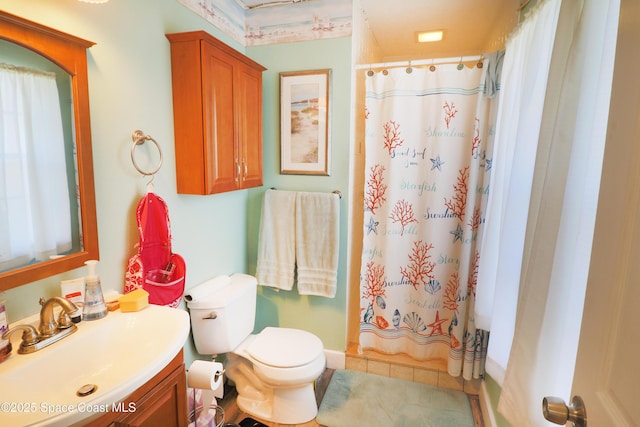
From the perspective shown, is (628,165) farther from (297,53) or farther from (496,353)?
(297,53)

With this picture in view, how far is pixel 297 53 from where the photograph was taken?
2.27 metres

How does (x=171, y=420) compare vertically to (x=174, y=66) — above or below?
below

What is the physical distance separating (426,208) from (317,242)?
75 cm

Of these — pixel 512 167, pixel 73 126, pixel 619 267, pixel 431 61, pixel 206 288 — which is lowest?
pixel 206 288

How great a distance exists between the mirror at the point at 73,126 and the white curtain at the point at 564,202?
1.56 meters

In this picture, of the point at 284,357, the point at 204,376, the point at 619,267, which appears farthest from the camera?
the point at 284,357

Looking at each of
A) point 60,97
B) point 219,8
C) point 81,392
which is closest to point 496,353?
point 81,392

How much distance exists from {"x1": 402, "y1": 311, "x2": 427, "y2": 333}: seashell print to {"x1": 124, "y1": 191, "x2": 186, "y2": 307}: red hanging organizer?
1.49 meters

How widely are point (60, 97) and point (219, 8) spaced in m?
1.23

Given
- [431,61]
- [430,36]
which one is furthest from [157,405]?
[430,36]

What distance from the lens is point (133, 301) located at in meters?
1.35

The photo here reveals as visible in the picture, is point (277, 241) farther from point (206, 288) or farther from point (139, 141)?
point (139, 141)

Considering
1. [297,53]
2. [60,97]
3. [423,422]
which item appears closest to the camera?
[60,97]

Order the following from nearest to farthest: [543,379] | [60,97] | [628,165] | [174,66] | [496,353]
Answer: [628,165] → [543,379] → [60,97] → [496,353] → [174,66]
